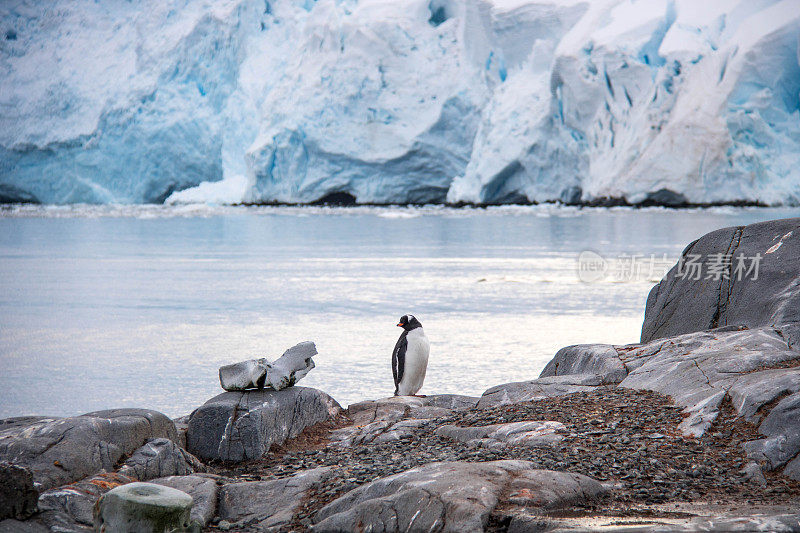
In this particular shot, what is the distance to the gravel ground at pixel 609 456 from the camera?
2.57 metres

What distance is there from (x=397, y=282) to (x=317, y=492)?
374 inches

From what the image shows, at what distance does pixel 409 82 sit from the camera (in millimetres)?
32625

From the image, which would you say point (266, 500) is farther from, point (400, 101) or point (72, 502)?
point (400, 101)

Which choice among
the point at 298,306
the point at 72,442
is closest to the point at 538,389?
the point at 72,442

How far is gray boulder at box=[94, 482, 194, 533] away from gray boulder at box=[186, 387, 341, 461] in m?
1.60

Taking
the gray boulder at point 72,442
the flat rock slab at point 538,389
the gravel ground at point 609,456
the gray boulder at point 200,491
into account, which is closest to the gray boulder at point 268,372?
the gravel ground at point 609,456

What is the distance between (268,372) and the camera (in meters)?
4.45

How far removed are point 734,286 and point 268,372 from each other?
318cm

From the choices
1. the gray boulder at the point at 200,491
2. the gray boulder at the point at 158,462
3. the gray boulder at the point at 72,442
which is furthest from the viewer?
the gray boulder at the point at 158,462

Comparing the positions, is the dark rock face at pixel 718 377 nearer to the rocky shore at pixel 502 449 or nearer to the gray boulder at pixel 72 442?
the rocky shore at pixel 502 449

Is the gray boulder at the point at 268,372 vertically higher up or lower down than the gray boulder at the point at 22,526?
higher up

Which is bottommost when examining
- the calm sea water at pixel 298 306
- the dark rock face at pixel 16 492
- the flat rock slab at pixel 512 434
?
the calm sea water at pixel 298 306

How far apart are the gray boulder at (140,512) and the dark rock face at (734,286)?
145 inches

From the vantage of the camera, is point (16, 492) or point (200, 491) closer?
point (16, 492)
